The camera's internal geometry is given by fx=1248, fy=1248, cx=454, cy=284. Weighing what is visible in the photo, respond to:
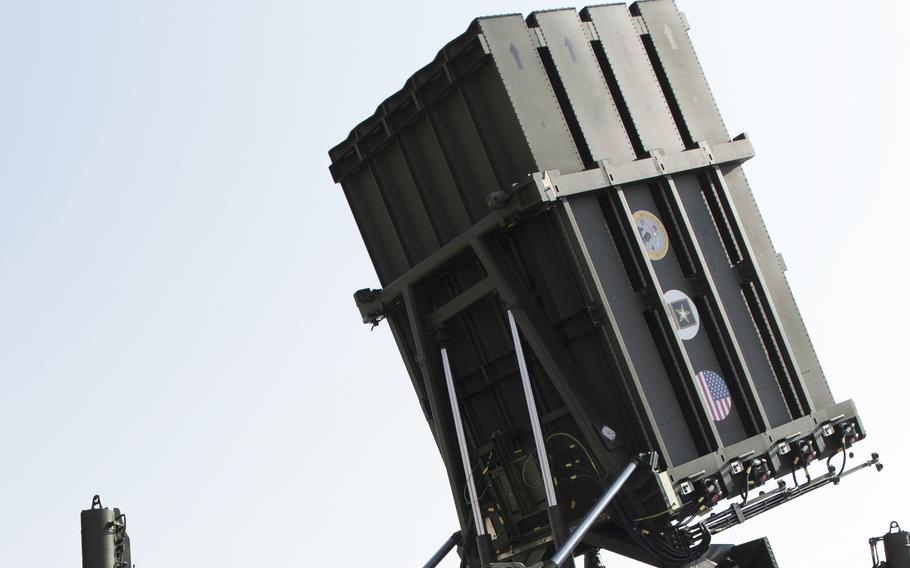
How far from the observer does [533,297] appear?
11297 millimetres

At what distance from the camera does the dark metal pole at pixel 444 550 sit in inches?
504

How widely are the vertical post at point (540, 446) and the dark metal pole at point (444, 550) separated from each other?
6.01 ft

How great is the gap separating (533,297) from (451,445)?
5.81 ft

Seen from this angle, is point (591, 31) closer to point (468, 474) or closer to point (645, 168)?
point (645, 168)

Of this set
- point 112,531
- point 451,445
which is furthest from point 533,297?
point 112,531

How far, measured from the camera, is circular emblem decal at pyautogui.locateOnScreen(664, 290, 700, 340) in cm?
1130

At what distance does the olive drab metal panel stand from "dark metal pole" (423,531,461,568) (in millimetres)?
801

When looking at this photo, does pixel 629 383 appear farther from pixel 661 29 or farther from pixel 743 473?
pixel 661 29

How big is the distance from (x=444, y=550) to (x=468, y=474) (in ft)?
4.64

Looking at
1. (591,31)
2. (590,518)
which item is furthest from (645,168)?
(590,518)

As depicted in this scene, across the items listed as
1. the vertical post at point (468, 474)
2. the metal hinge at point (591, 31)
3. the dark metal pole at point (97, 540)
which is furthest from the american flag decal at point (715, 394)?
the dark metal pole at point (97, 540)

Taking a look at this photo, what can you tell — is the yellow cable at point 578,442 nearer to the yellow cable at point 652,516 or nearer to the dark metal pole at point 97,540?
the yellow cable at point 652,516

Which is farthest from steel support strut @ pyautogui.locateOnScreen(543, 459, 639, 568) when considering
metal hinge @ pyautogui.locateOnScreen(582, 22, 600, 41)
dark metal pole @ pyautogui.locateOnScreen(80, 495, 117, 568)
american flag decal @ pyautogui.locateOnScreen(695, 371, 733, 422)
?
metal hinge @ pyautogui.locateOnScreen(582, 22, 600, 41)

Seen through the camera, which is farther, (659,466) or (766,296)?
(766,296)
